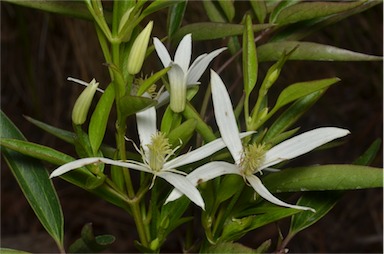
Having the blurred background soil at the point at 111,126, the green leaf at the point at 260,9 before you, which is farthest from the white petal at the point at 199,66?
the blurred background soil at the point at 111,126

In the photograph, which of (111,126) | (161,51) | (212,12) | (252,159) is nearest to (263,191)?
(252,159)

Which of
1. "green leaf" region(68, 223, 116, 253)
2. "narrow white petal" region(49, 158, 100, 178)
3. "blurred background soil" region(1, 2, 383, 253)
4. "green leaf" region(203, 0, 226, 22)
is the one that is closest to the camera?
"narrow white petal" region(49, 158, 100, 178)

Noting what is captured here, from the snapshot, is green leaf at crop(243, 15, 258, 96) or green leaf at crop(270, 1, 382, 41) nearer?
green leaf at crop(243, 15, 258, 96)

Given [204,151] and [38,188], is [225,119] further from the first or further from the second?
[38,188]

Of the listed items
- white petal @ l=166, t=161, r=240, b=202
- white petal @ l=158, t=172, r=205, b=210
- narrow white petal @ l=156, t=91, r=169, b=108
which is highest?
narrow white petal @ l=156, t=91, r=169, b=108

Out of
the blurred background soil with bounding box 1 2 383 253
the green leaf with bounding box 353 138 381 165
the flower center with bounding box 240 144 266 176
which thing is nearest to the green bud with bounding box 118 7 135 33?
the flower center with bounding box 240 144 266 176

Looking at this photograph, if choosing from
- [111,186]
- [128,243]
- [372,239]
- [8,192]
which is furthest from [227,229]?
[8,192]

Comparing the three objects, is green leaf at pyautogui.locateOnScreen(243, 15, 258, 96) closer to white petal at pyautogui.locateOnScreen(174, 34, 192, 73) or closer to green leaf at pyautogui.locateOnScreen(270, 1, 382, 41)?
white petal at pyautogui.locateOnScreen(174, 34, 192, 73)
